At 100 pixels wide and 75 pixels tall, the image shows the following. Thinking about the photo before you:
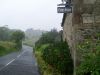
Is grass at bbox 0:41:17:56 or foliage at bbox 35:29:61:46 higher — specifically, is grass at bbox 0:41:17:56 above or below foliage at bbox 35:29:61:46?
below

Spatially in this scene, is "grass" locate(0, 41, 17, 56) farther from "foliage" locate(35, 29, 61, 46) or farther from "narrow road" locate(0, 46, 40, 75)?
"narrow road" locate(0, 46, 40, 75)

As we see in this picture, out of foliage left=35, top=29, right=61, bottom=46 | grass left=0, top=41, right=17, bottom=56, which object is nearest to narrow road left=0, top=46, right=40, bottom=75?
foliage left=35, top=29, right=61, bottom=46

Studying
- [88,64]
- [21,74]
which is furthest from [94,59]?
[21,74]

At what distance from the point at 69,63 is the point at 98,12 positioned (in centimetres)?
298

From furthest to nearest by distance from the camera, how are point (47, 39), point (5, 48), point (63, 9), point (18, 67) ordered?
point (5, 48), point (47, 39), point (18, 67), point (63, 9)

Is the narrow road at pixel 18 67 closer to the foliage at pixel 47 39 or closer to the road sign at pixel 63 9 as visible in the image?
the road sign at pixel 63 9

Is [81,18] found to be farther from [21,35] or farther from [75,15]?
[21,35]

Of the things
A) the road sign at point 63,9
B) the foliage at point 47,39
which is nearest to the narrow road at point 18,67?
the road sign at point 63,9

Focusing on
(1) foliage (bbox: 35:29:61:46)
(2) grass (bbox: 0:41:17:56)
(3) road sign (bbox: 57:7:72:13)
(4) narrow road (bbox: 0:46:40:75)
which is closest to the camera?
(3) road sign (bbox: 57:7:72:13)

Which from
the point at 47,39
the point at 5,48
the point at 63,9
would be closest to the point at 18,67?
the point at 63,9

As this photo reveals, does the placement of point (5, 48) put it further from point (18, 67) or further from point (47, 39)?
point (18, 67)

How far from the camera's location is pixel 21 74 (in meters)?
A: 18.0

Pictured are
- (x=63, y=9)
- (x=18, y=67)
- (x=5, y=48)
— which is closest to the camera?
(x=63, y=9)

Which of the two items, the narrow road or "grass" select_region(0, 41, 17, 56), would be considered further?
"grass" select_region(0, 41, 17, 56)
